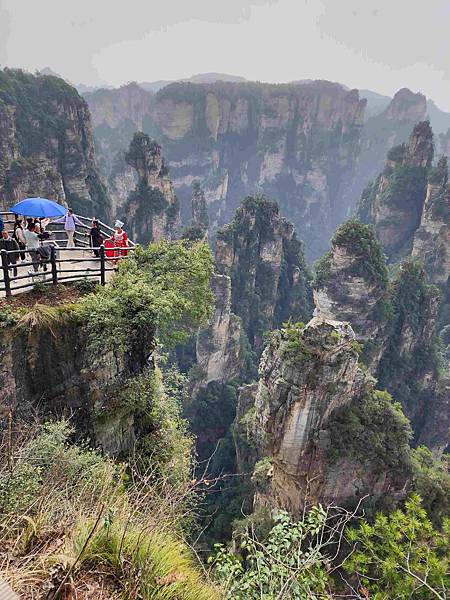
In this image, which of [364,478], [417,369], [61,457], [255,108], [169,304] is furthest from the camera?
[255,108]

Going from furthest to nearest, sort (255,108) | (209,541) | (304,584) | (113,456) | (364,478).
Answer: (255,108) → (209,541) → (364,478) → (113,456) → (304,584)

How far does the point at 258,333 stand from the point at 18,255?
37564 millimetres

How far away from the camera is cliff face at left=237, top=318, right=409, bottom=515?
15219 mm

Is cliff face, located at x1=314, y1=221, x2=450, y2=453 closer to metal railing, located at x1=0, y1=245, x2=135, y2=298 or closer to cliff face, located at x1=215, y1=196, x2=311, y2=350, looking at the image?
cliff face, located at x1=215, y1=196, x2=311, y2=350

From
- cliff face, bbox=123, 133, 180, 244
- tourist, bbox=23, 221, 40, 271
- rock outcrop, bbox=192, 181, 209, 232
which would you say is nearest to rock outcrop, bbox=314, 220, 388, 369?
cliff face, bbox=123, 133, 180, 244

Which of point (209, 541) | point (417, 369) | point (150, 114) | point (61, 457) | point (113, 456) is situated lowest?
point (209, 541)

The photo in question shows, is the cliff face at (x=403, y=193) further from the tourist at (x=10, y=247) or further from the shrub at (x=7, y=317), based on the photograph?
the shrub at (x=7, y=317)

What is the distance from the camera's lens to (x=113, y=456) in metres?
8.99

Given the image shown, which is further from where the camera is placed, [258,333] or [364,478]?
[258,333]

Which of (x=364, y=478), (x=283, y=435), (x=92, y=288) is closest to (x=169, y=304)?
(x=92, y=288)

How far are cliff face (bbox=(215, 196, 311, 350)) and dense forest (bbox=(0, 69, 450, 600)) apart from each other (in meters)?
0.23

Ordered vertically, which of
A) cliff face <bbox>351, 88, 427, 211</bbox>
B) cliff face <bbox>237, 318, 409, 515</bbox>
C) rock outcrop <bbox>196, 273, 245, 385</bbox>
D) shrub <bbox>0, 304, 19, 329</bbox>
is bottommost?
rock outcrop <bbox>196, 273, 245, 385</bbox>

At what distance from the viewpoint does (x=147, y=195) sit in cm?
5309

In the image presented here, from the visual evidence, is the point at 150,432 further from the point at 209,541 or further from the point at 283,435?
the point at 209,541
